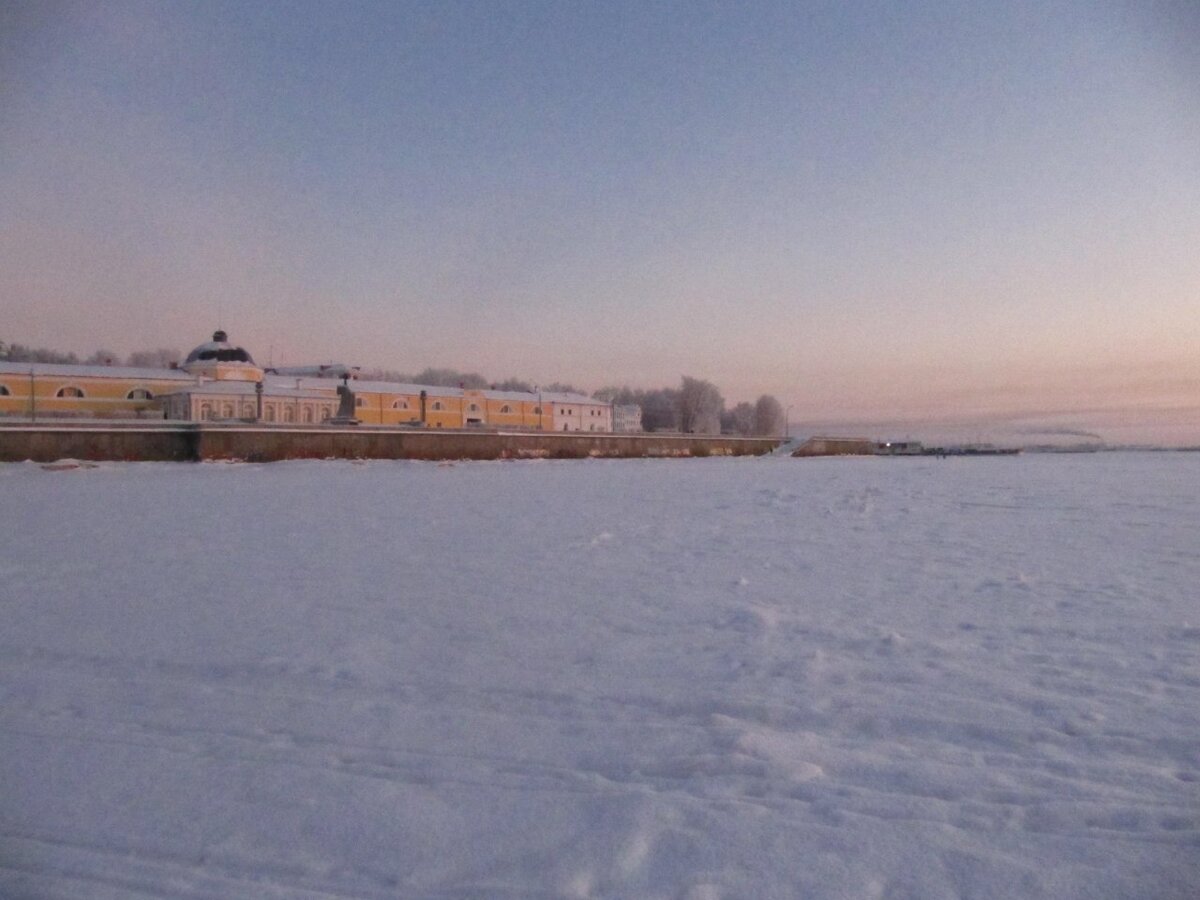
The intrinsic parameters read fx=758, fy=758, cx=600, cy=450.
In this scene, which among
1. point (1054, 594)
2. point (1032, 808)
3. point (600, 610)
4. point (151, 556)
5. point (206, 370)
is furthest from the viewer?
point (206, 370)

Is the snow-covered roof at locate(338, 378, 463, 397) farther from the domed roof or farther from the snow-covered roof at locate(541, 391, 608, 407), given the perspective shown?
the snow-covered roof at locate(541, 391, 608, 407)

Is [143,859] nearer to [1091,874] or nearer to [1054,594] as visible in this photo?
[1091,874]

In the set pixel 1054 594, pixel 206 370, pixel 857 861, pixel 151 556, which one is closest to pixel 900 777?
pixel 857 861

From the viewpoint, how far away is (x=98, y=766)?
3.42 meters

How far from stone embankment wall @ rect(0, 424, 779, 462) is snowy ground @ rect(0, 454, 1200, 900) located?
1565cm

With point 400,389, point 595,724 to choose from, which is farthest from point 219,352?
point 595,724

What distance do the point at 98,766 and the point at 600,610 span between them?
3.46 meters

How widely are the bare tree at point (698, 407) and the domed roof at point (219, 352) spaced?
5965 cm

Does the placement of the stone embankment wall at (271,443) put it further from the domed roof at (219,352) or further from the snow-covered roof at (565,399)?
the snow-covered roof at (565,399)

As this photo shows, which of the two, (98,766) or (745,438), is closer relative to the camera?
(98,766)

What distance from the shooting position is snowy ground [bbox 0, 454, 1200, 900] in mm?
2723

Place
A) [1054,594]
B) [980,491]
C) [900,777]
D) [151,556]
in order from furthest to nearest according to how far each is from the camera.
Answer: [980,491] → [151,556] → [1054,594] → [900,777]

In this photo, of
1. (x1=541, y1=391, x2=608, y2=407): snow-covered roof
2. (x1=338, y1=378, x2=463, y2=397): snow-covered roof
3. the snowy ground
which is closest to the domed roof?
(x1=338, y1=378, x2=463, y2=397): snow-covered roof

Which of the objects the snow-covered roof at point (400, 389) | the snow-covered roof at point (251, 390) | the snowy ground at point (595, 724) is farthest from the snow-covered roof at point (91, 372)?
the snowy ground at point (595, 724)
